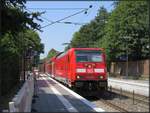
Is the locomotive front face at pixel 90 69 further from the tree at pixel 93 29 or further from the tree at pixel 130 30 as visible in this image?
the tree at pixel 93 29

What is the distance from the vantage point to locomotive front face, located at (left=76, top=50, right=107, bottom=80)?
3030 cm

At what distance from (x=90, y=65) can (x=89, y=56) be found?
620 mm

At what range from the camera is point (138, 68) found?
255 feet

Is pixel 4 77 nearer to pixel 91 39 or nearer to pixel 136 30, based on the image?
pixel 136 30

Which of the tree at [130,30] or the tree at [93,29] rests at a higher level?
the tree at [93,29]

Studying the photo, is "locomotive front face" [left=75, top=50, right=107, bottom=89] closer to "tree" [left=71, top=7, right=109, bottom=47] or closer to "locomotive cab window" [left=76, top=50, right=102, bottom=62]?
"locomotive cab window" [left=76, top=50, right=102, bottom=62]

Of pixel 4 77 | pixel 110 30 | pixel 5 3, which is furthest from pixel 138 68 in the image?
pixel 5 3

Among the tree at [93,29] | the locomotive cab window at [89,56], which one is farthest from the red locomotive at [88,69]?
the tree at [93,29]

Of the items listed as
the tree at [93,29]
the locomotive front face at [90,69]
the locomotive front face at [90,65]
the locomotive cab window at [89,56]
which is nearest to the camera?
the locomotive front face at [90,69]

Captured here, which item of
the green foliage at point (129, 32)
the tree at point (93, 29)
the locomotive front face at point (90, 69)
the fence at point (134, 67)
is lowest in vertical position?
the locomotive front face at point (90, 69)

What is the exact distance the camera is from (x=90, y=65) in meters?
30.7

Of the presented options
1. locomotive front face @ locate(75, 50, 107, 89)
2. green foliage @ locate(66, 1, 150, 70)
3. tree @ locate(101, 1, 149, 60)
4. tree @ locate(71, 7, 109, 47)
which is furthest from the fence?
locomotive front face @ locate(75, 50, 107, 89)

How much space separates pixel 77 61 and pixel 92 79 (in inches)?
61.3

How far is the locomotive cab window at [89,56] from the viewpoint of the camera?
30.9 m
